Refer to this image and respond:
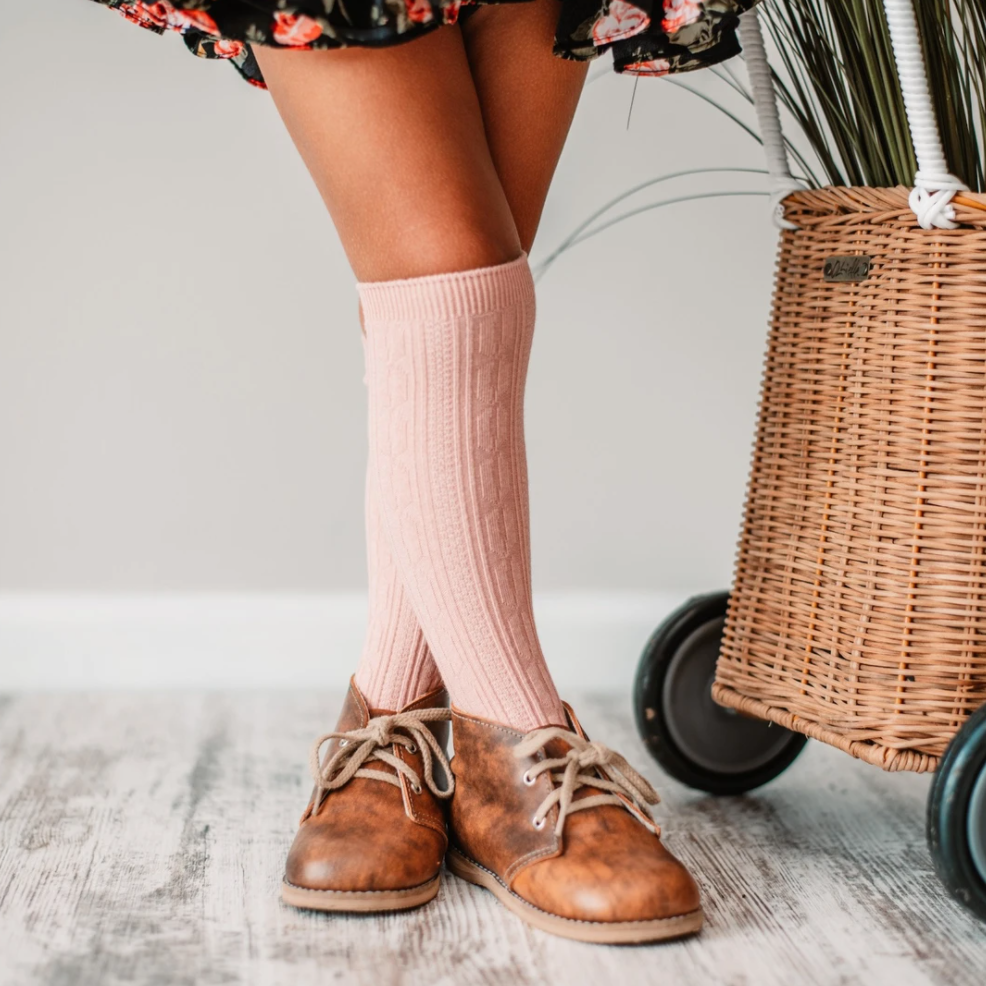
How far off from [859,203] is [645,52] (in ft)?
0.70

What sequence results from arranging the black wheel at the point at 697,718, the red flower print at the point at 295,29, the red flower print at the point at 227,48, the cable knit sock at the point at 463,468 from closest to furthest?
1. the red flower print at the point at 295,29
2. the cable knit sock at the point at 463,468
3. the red flower print at the point at 227,48
4. the black wheel at the point at 697,718

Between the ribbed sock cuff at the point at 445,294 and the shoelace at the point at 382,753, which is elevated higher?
the ribbed sock cuff at the point at 445,294

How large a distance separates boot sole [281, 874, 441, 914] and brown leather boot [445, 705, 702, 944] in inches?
2.5

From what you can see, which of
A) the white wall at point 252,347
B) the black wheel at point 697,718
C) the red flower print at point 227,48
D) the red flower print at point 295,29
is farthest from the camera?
the white wall at point 252,347

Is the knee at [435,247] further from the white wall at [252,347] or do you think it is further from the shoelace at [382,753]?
the white wall at [252,347]

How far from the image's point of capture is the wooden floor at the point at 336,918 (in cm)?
67

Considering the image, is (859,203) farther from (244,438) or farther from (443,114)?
(244,438)

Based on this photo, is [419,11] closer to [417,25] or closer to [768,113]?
[417,25]

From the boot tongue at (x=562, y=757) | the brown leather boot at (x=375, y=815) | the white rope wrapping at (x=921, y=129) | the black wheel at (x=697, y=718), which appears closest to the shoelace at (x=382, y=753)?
the brown leather boot at (x=375, y=815)

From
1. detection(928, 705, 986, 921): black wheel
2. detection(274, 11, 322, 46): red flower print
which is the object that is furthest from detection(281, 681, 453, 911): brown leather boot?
detection(274, 11, 322, 46): red flower print

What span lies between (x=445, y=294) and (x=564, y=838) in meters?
0.36

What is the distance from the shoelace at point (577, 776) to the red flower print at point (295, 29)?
→ 460 mm

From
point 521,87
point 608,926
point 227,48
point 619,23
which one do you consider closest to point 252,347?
point 227,48

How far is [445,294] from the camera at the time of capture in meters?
0.70
